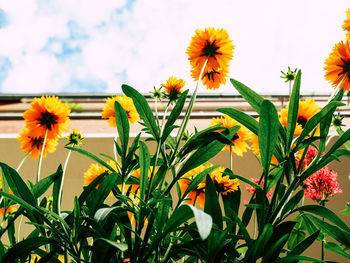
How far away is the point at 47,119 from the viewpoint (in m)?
0.45

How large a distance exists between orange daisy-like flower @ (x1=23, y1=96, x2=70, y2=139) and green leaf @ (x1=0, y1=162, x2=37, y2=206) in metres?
0.13

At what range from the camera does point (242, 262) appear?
29 cm

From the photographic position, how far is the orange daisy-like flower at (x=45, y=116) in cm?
45

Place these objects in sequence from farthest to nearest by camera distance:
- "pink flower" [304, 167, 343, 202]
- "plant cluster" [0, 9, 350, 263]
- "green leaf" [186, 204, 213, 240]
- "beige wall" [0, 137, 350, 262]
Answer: "beige wall" [0, 137, 350, 262], "pink flower" [304, 167, 343, 202], "plant cluster" [0, 9, 350, 263], "green leaf" [186, 204, 213, 240]

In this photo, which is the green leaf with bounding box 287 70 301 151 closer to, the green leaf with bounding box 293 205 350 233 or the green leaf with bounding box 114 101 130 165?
the green leaf with bounding box 293 205 350 233

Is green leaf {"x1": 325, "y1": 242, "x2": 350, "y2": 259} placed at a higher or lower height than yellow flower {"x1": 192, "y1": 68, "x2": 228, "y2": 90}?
lower

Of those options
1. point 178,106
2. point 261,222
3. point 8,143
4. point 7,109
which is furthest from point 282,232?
point 7,109

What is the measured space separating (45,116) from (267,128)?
1.09 feet

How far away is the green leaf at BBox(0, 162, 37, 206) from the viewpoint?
32 centimetres

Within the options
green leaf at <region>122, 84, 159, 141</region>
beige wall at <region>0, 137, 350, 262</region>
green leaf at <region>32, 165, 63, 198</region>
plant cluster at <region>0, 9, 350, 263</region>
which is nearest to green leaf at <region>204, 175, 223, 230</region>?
plant cluster at <region>0, 9, 350, 263</region>

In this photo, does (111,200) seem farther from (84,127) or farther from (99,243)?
(84,127)

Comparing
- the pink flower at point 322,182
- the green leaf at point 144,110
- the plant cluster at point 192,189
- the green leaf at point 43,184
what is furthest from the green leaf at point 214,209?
the pink flower at point 322,182

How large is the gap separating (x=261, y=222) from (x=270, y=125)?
0.11 meters

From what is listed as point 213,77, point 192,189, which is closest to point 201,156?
point 192,189
